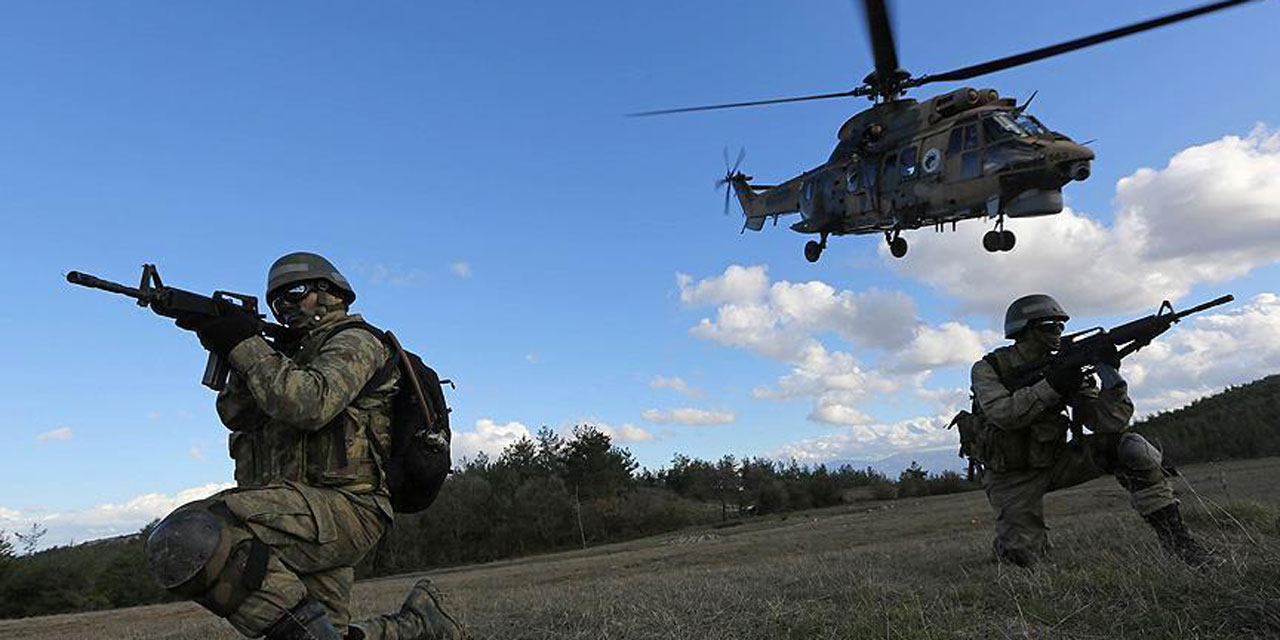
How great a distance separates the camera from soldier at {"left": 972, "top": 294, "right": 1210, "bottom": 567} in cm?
600

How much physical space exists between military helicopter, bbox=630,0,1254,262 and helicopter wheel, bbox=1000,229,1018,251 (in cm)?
2

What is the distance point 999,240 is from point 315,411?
1456 cm

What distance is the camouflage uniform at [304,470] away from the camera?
3631 mm

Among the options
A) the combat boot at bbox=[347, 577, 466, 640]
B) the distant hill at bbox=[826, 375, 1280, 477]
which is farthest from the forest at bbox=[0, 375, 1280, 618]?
the combat boot at bbox=[347, 577, 466, 640]

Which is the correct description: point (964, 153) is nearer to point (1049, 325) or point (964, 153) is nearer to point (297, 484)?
→ point (1049, 325)

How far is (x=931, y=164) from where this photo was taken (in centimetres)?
1602

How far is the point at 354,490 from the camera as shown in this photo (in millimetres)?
4070

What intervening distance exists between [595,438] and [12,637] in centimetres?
3522

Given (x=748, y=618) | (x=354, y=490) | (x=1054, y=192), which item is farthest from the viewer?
(x=1054, y=192)

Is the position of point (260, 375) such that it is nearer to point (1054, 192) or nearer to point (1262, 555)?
point (1262, 555)

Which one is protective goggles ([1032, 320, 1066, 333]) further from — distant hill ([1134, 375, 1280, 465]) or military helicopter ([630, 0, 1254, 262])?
distant hill ([1134, 375, 1280, 465])

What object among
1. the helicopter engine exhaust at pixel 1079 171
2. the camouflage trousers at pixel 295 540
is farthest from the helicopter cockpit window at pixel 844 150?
the camouflage trousers at pixel 295 540

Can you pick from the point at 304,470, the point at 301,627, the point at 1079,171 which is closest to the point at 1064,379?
the point at 304,470

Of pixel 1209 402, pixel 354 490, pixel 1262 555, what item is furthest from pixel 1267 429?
pixel 354 490
